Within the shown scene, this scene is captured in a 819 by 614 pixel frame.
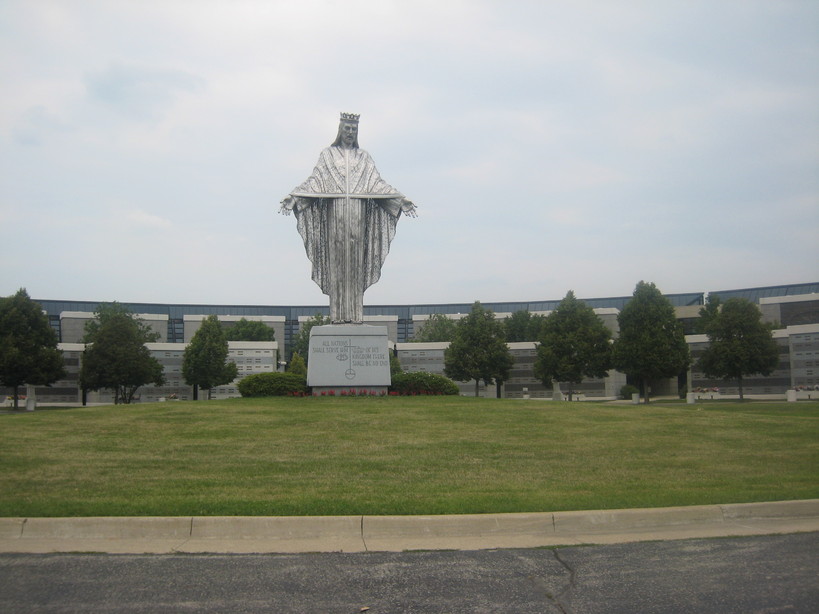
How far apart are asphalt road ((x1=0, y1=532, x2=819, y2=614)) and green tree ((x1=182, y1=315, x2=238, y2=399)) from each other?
148 ft

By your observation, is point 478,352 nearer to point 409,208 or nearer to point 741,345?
point 741,345

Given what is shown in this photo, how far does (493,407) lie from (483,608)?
14955 millimetres

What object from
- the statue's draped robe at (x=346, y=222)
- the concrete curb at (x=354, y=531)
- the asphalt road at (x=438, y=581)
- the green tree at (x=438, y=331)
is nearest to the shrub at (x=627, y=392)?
the green tree at (x=438, y=331)

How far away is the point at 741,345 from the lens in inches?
1838

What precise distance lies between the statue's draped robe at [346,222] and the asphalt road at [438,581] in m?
18.1

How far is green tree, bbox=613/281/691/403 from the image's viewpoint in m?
45.6

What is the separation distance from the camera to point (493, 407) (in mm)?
21219

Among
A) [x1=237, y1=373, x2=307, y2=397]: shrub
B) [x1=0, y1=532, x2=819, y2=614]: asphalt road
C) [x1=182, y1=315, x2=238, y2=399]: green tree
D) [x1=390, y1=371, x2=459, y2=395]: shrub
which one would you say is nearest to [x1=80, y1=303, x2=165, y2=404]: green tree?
[x1=182, y1=315, x2=238, y2=399]: green tree

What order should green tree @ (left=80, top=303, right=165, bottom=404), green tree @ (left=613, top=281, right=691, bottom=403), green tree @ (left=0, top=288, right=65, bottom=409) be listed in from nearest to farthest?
green tree @ (left=0, top=288, right=65, bottom=409) < green tree @ (left=80, top=303, right=165, bottom=404) < green tree @ (left=613, top=281, right=691, bottom=403)

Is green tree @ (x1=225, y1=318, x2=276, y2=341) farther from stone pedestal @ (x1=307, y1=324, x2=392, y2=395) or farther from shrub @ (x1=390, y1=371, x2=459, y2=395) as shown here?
stone pedestal @ (x1=307, y1=324, x2=392, y2=395)

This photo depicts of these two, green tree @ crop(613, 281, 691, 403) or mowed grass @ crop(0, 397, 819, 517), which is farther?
green tree @ crop(613, 281, 691, 403)

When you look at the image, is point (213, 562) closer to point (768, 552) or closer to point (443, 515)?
point (443, 515)

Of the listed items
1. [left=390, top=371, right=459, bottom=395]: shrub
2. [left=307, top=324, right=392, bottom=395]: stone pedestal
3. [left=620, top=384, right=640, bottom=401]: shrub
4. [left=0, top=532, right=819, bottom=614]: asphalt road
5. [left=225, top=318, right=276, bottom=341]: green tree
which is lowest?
[left=620, top=384, right=640, bottom=401]: shrub

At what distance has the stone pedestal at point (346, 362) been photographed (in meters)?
24.6
